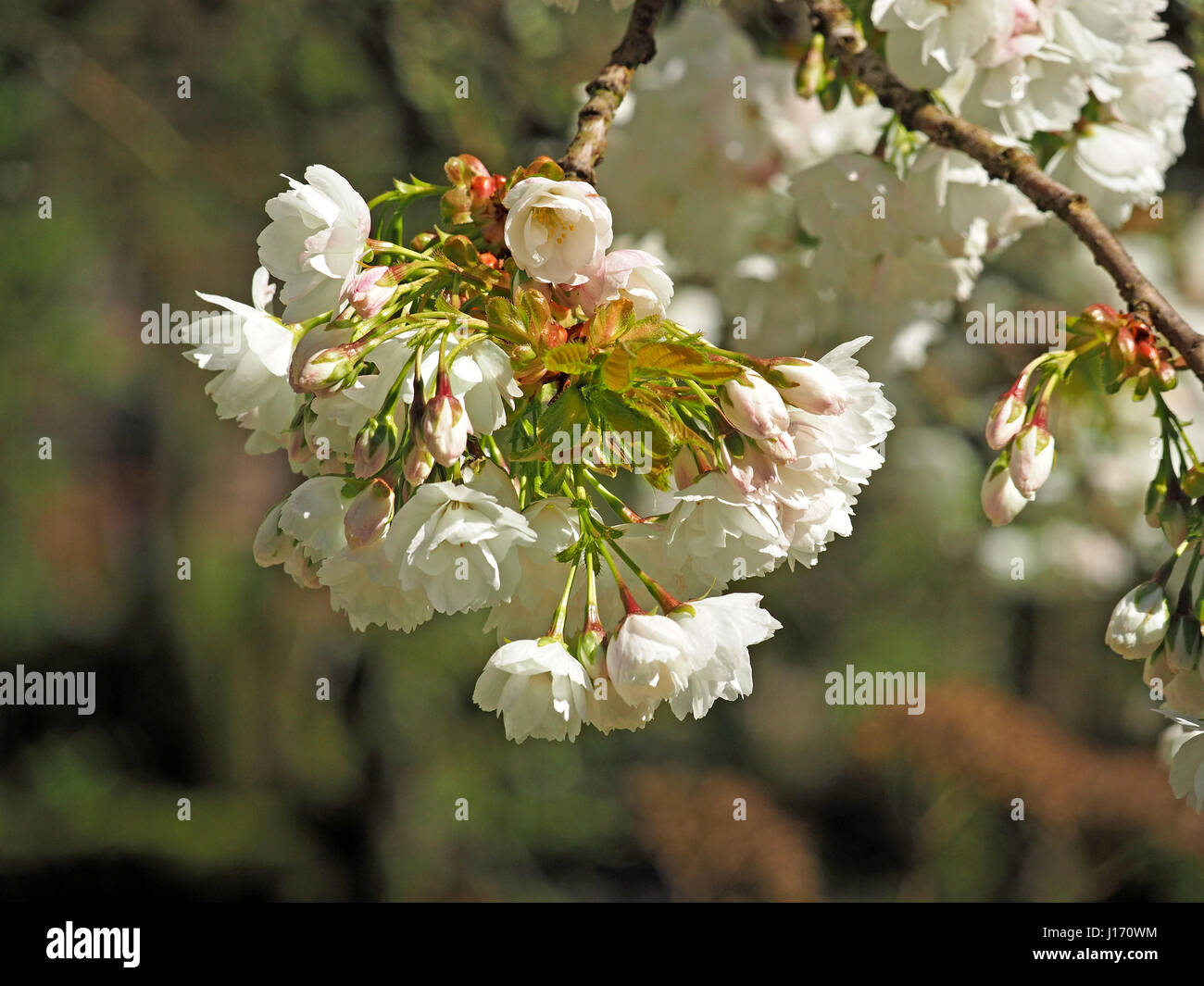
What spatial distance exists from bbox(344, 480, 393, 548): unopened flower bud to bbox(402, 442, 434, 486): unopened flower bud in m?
0.03

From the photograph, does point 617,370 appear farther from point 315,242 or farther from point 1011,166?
point 1011,166

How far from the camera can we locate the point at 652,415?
0.45m

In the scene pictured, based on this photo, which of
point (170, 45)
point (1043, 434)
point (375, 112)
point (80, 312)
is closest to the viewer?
point (1043, 434)

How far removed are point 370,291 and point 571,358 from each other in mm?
82

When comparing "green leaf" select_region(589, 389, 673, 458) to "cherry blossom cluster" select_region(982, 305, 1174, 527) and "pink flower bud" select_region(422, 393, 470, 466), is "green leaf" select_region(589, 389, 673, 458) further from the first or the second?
"cherry blossom cluster" select_region(982, 305, 1174, 527)

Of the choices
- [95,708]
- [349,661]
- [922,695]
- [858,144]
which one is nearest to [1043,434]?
[858,144]

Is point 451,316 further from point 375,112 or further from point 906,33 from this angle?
point 375,112

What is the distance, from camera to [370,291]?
1.44 feet

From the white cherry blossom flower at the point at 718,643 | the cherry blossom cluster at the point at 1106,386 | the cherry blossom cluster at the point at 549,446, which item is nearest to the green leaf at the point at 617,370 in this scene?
the cherry blossom cluster at the point at 549,446

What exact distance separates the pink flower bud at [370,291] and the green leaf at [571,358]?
2.7 inches

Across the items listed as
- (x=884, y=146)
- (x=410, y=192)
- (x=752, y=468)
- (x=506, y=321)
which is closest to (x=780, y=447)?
(x=752, y=468)

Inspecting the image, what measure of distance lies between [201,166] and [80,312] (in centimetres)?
31

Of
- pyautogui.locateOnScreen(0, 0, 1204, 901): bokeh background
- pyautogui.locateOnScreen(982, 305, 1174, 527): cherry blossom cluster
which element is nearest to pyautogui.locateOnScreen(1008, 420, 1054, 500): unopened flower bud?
pyautogui.locateOnScreen(982, 305, 1174, 527): cherry blossom cluster

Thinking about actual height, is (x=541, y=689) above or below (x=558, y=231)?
below
